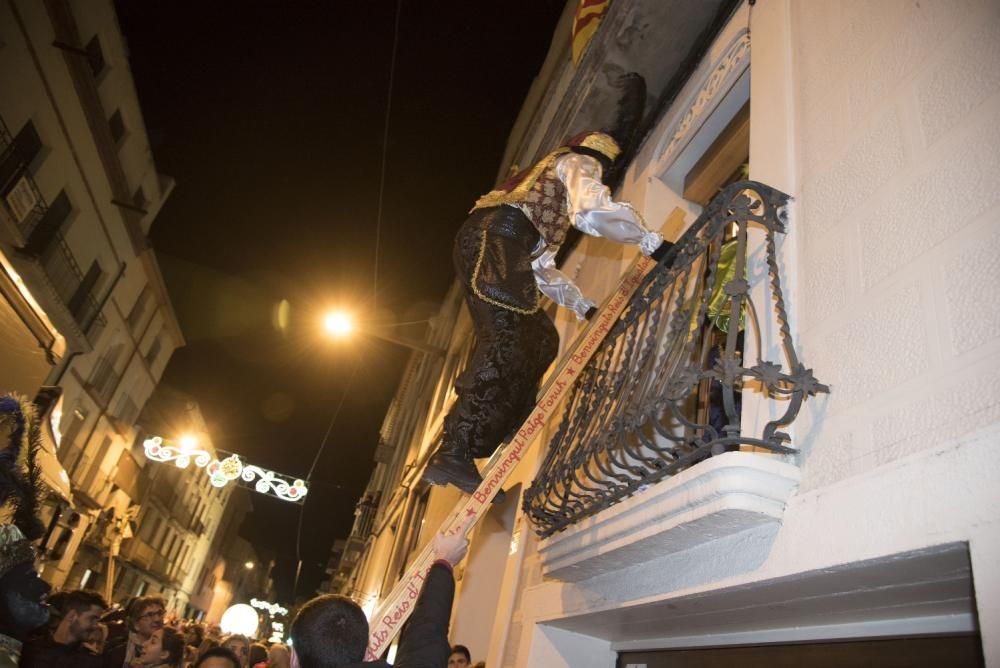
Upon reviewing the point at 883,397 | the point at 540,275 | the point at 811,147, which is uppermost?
the point at 540,275

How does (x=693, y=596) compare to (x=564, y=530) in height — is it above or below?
below

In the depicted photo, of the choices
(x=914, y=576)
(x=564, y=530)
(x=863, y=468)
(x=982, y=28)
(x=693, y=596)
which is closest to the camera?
(x=914, y=576)

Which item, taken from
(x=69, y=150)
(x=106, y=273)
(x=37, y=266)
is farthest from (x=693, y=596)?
(x=106, y=273)

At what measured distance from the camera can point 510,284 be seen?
12.9 ft

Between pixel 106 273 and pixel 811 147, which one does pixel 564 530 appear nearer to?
pixel 811 147

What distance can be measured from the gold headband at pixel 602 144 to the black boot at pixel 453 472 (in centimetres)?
204

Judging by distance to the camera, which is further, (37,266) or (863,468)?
(37,266)

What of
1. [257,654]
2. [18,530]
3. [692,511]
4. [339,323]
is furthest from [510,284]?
[339,323]

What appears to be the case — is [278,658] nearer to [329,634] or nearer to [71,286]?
[329,634]

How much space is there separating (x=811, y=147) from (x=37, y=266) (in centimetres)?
1519

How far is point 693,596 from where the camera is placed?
2.40 metres

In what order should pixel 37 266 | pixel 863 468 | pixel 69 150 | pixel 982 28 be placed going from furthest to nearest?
pixel 69 150, pixel 37 266, pixel 982 28, pixel 863 468

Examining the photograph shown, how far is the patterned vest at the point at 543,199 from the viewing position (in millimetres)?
4074

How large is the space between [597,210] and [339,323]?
25.7 ft
